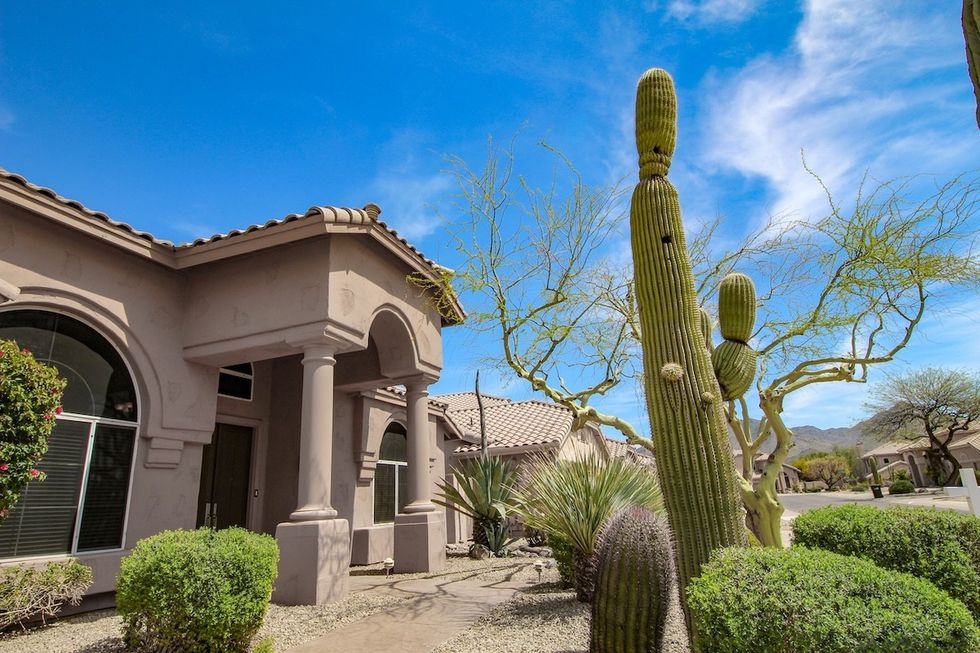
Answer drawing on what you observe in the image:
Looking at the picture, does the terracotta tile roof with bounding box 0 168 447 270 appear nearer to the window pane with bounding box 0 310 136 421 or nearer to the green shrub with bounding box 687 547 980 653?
the window pane with bounding box 0 310 136 421

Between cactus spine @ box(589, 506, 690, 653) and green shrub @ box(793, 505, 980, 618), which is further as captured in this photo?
green shrub @ box(793, 505, 980, 618)

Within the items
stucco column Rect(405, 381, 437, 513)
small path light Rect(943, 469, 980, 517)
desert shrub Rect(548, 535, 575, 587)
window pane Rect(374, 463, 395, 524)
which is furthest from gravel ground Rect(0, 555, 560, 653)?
small path light Rect(943, 469, 980, 517)

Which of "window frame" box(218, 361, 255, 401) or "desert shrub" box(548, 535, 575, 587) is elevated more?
"window frame" box(218, 361, 255, 401)

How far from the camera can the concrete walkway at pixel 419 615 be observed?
5.60m

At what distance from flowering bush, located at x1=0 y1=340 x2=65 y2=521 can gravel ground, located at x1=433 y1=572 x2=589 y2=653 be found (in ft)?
14.3

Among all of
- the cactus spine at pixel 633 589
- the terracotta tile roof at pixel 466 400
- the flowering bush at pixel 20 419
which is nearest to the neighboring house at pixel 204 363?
the flowering bush at pixel 20 419

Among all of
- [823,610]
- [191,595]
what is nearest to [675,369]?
[823,610]

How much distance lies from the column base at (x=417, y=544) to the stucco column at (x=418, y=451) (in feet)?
0.66

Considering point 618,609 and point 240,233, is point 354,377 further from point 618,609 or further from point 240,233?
point 618,609

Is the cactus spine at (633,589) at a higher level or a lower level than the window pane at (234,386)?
lower

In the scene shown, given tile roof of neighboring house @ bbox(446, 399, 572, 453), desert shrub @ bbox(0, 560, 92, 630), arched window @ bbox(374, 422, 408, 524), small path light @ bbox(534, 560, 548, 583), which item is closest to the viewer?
desert shrub @ bbox(0, 560, 92, 630)

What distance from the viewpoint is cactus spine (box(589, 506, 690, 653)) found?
4480 millimetres

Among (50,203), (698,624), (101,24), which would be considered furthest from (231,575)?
(101,24)

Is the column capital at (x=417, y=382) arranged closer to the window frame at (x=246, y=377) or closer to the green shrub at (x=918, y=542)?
the window frame at (x=246, y=377)
